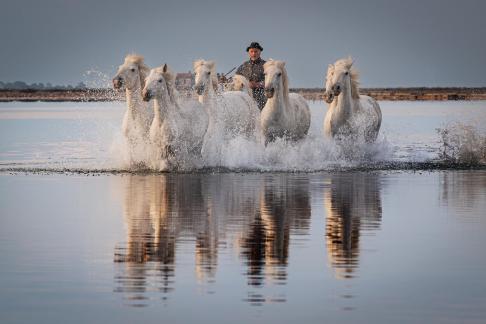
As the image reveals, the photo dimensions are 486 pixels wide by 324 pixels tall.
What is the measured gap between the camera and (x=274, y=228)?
555 inches

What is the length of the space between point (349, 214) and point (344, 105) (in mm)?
8707

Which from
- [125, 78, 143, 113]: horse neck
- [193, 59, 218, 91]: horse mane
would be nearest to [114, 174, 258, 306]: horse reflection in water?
[125, 78, 143, 113]: horse neck

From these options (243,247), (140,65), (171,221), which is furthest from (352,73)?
(243,247)

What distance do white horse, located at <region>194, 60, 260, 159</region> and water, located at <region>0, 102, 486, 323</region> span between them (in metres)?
1.43

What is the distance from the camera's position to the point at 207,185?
19.5m

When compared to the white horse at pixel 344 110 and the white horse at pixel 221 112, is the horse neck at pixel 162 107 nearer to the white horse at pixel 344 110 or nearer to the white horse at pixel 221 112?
the white horse at pixel 221 112

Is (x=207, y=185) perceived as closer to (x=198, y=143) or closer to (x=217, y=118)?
(x=198, y=143)

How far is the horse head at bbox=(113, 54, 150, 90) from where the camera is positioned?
A: 74.7ft

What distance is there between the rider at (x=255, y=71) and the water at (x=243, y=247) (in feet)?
13.2

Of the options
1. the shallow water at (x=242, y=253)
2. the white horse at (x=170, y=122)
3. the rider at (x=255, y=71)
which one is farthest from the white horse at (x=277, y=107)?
the shallow water at (x=242, y=253)

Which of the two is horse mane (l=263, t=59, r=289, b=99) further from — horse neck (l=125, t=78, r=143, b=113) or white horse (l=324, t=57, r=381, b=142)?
horse neck (l=125, t=78, r=143, b=113)

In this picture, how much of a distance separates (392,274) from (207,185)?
8524 millimetres

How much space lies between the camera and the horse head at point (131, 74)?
22.8m

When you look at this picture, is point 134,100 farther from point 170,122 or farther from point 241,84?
point 241,84
